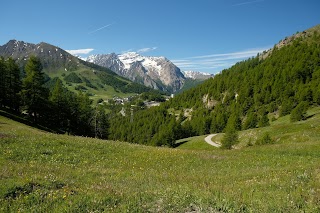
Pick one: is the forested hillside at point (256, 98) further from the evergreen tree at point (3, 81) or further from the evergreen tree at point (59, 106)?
the evergreen tree at point (3, 81)

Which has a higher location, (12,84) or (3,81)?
(3,81)

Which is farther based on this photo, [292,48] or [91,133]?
[292,48]

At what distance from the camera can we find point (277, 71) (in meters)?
161

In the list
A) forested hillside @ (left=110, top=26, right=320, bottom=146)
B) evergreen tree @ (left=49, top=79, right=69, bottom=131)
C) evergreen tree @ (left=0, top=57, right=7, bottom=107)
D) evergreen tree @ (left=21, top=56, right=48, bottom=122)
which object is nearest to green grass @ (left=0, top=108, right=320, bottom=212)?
evergreen tree @ (left=21, top=56, right=48, bottom=122)

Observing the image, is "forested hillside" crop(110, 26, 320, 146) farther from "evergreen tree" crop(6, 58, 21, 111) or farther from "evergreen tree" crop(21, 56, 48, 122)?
"evergreen tree" crop(6, 58, 21, 111)

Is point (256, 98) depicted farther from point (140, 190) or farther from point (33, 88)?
point (140, 190)

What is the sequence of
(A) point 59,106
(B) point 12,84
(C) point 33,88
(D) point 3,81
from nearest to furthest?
1. (C) point 33,88
2. (D) point 3,81
3. (B) point 12,84
4. (A) point 59,106

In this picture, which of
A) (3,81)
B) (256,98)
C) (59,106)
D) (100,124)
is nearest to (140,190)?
(3,81)

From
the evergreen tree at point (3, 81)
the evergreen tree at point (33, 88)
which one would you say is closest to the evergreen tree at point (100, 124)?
the evergreen tree at point (33, 88)

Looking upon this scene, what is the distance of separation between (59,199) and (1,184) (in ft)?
10.1

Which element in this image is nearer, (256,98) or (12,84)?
(12,84)

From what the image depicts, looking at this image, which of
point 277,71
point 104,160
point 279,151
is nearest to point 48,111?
point 104,160

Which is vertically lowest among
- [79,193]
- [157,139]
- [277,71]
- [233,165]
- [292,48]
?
[157,139]

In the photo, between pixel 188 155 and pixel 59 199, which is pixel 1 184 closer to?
pixel 59 199
